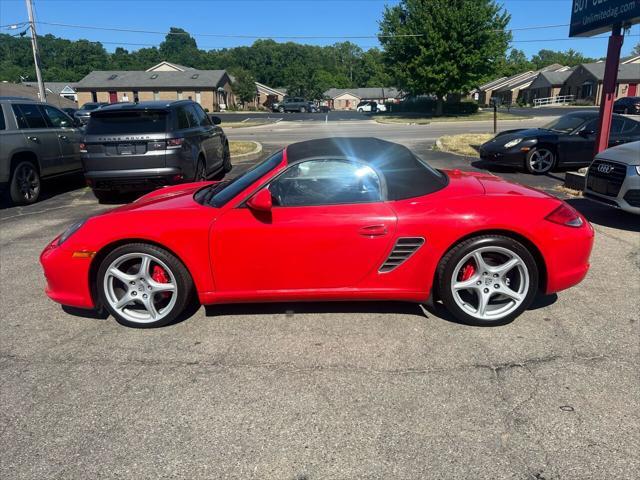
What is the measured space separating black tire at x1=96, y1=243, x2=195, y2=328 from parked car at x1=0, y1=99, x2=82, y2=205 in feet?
19.2

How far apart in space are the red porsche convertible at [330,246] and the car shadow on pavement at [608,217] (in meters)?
3.42

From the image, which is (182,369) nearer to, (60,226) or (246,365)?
(246,365)

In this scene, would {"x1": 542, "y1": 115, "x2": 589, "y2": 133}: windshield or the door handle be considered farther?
{"x1": 542, "y1": 115, "x2": 589, "y2": 133}: windshield

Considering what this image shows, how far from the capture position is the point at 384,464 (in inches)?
91.0

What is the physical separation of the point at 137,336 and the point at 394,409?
206 cm

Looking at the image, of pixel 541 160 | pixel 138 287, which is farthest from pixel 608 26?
pixel 138 287

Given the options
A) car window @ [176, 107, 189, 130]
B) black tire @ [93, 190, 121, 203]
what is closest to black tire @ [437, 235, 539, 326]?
car window @ [176, 107, 189, 130]

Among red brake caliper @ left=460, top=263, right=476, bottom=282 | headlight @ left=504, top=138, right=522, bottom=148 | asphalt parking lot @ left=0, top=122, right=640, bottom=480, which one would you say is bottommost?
asphalt parking lot @ left=0, top=122, right=640, bottom=480

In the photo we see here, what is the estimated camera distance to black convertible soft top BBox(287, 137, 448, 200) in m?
3.64

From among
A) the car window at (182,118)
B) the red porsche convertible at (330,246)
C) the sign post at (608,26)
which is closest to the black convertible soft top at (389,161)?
the red porsche convertible at (330,246)

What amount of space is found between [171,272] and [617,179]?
5.74 metres

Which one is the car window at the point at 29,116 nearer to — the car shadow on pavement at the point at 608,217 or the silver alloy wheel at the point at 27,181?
the silver alloy wheel at the point at 27,181

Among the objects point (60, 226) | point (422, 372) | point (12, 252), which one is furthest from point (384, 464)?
point (60, 226)

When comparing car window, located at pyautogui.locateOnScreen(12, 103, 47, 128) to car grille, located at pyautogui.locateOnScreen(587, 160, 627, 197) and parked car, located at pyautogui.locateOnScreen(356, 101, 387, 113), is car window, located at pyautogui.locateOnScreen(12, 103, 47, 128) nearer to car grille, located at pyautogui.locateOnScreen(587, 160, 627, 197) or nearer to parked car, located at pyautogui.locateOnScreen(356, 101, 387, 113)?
car grille, located at pyautogui.locateOnScreen(587, 160, 627, 197)
